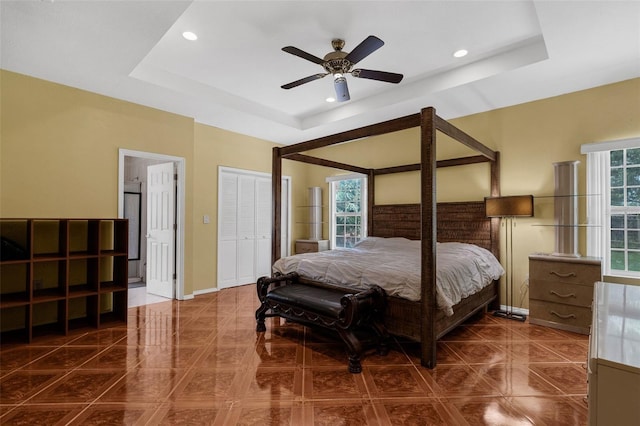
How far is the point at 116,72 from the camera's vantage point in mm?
3236

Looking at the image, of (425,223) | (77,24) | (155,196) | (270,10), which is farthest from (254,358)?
(155,196)

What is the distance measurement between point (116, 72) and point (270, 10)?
1.89 meters

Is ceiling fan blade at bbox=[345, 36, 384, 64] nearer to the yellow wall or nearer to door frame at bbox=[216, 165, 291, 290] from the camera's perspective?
the yellow wall

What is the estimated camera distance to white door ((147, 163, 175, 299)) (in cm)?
460

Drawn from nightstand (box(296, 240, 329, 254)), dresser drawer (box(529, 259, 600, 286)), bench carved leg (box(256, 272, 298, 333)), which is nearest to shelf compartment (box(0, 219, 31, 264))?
bench carved leg (box(256, 272, 298, 333))

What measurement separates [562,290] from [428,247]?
203cm

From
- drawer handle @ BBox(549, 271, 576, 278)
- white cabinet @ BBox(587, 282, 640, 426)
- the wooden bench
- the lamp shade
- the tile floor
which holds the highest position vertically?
the lamp shade

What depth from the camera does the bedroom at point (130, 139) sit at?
10.6ft

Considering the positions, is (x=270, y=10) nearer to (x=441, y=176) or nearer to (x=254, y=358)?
(x=254, y=358)

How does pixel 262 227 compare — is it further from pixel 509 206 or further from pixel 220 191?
pixel 509 206

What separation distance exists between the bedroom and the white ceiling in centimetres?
17

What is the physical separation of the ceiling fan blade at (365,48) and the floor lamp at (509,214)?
8.19 feet

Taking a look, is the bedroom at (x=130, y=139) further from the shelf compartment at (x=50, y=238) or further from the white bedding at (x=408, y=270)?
the white bedding at (x=408, y=270)

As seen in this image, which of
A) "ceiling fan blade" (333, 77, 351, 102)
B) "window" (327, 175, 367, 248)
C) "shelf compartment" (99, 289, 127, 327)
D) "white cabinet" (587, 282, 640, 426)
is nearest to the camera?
"white cabinet" (587, 282, 640, 426)
